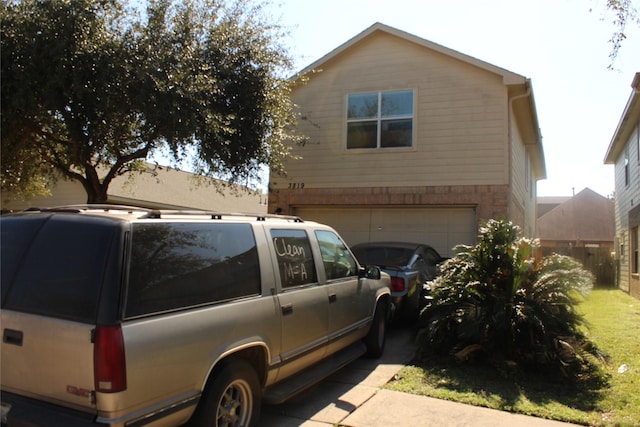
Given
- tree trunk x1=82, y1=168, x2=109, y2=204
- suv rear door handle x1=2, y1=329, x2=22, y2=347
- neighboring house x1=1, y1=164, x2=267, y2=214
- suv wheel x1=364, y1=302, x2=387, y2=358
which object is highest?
neighboring house x1=1, y1=164, x2=267, y2=214

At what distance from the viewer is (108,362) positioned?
2.80 meters

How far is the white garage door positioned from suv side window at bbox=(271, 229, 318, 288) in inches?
288

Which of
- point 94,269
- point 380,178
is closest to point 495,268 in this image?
point 94,269

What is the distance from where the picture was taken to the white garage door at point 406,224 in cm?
1176

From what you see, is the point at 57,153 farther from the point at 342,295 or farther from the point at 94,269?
the point at 94,269

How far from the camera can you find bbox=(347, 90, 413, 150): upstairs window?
12.4 meters

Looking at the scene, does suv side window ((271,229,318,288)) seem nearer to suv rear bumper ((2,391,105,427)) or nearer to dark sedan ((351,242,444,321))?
suv rear bumper ((2,391,105,427))

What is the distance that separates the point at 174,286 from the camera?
332 centimetres

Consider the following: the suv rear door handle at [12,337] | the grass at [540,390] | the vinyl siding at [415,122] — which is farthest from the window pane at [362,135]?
the suv rear door handle at [12,337]

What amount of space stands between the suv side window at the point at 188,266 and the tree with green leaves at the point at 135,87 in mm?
4751

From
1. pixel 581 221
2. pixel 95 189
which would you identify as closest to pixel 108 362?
pixel 95 189

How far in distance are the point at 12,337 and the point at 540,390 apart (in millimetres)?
5221

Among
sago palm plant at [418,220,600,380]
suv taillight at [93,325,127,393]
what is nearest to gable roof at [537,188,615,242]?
sago palm plant at [418,220,600,380]

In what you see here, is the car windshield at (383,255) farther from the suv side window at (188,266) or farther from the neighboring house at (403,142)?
the suv side window at (188,266)
